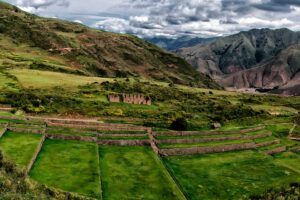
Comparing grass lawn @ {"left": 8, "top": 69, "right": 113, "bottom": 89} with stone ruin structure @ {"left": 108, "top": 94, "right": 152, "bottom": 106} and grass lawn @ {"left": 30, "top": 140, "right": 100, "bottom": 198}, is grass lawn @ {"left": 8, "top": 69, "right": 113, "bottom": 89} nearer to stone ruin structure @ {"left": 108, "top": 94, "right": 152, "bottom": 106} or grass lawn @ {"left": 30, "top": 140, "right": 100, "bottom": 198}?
stone ruin structure @ {"left": 108, "top": 94, "right": 152, "bottom": 106}

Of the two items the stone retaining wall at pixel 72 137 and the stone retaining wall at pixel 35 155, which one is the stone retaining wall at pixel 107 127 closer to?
the stone retaining wall at pixel 72 137

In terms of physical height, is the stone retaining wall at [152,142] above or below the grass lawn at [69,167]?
below

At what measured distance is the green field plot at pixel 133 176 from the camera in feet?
140

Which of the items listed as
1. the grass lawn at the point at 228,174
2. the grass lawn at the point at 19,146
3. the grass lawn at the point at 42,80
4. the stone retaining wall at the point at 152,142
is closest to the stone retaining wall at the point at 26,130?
the grass lawn at the point at 19,146

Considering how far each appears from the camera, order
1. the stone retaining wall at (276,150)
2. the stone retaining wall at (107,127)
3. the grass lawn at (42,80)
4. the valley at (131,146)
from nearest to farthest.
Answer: the valley at (131,146) < the stone retaining wall at (107,127) < the stone retaining wall at (276,150) < the grass lawn at (42,80)

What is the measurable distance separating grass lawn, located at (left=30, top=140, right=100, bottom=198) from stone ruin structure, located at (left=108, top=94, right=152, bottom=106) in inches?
1629

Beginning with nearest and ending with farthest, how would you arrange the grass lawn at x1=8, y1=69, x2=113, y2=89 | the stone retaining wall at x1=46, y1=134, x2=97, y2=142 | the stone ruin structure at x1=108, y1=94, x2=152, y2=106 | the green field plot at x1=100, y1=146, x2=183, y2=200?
the green field plot at x1=100, y1=146, x2=183, y2=200
the stone retaining wall at x1=46, y1=134, x2=97, y2=142
the stone ruin structure at x1=108, y1=94, x2=152, y2=106
the grass lawn at x1=8, y1=69, x2=113, y2=89

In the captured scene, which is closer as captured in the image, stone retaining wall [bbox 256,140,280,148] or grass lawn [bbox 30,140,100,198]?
grass lawn [bbox 30,140,100,198]

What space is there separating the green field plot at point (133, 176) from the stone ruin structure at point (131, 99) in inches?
1538

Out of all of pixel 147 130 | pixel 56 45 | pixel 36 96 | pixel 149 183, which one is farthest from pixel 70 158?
pixel 56 45

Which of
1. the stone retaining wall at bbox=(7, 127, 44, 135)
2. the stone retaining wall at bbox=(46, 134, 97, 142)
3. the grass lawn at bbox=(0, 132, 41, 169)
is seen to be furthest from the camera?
the stone retaining wall at bbox=(46, 134, 97, 142)

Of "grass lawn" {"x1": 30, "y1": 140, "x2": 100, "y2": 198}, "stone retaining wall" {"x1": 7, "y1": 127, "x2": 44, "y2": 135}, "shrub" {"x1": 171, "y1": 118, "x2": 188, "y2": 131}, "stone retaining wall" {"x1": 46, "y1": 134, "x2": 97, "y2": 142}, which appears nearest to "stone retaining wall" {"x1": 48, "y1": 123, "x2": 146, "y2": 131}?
"stone retaining wall" {"x1": 46, "y1": 134, "x2": 97, "y2": 142}

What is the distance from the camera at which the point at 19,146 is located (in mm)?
47094

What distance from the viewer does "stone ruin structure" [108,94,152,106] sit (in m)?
96.2
